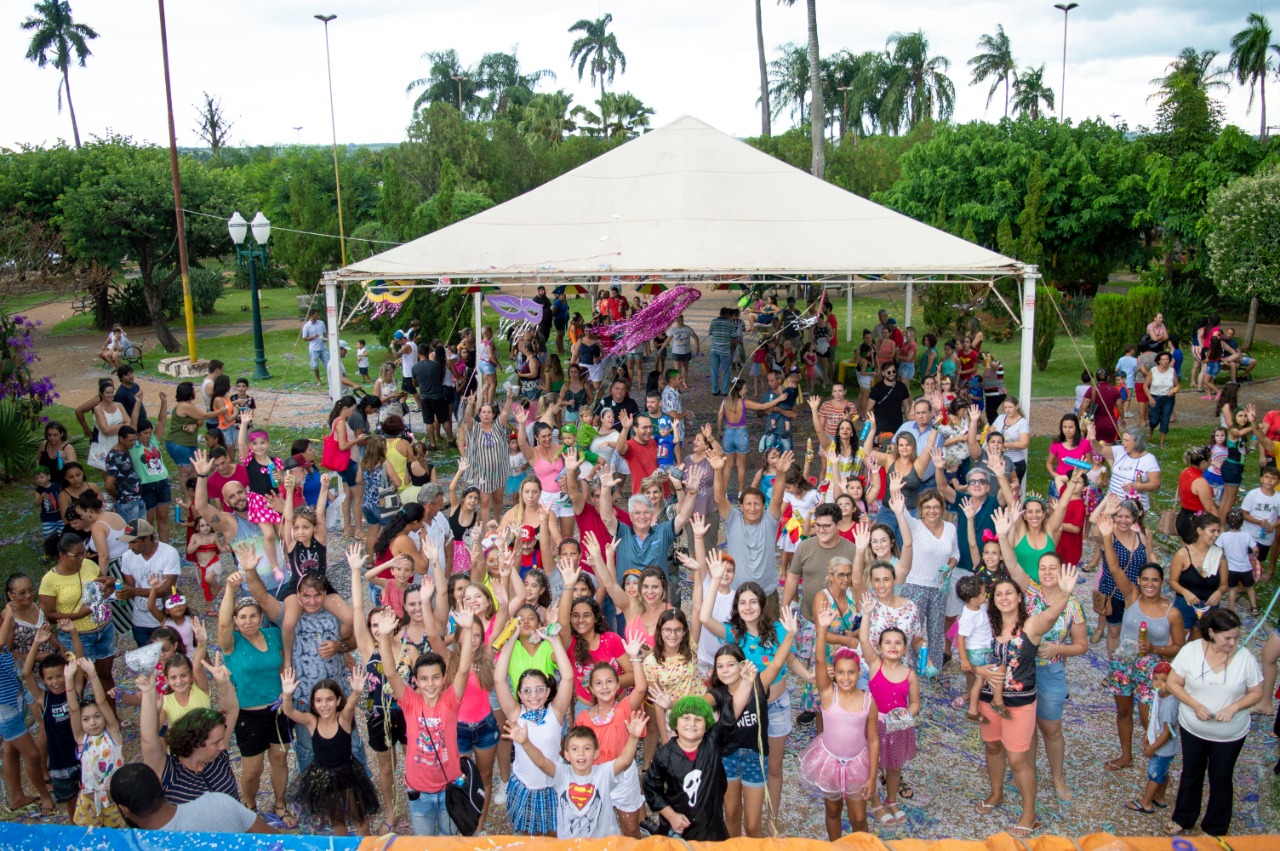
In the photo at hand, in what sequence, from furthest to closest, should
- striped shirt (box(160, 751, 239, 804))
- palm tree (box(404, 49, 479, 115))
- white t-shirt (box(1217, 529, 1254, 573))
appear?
palm tree (box(404, 49, 479, 115)) < white t-shirt (box(1217, 529, 1254, 573)) < striped shirt (box(160, 751, 239, 804))

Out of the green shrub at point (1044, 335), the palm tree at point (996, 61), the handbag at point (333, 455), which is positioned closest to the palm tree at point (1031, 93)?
the palm tree at point (996, 61)

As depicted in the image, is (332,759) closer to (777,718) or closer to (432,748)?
(432,748)

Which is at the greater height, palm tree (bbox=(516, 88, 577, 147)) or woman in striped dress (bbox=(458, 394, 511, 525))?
palm tree (bbox=(516, 88, 577, 147))

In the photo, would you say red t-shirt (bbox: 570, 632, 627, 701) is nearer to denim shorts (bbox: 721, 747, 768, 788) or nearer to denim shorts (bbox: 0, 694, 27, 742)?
denim shorts (bbox: 721, 747, 768, 788)

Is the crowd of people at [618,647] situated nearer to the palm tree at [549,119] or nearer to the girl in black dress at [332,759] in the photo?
the girl in black dress at [332,759]

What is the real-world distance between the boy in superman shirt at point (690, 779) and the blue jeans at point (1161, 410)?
Answer: 10155mm

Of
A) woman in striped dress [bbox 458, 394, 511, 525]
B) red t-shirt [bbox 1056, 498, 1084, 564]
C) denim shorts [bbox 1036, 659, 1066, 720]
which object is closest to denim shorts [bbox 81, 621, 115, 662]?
woman in striped dress [bbox 458, 394, 511, 525]

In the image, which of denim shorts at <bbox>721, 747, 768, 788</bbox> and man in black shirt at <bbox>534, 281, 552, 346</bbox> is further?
man in black shirt at <bbox>534, 281, 552, 346</bbox>

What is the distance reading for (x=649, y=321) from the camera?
42.7 ft

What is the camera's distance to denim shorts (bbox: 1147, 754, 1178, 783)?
5.16 m

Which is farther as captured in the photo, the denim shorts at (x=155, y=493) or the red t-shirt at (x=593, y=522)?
the denim shorts at (x=155, y=493)

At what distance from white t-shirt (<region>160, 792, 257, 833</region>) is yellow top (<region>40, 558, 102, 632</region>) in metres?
2.32

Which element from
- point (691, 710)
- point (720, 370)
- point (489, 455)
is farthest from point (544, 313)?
point (691, 710)

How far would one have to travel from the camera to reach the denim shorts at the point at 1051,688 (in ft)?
16.8
